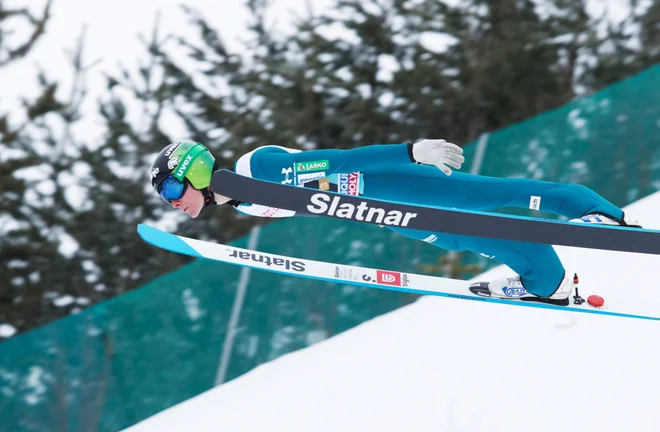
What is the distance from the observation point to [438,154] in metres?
3.36

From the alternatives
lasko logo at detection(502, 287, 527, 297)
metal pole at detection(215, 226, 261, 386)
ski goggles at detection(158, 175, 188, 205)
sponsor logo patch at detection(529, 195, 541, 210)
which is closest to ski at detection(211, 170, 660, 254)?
sponsor logo patch at detection(529, 195, 541, 210)

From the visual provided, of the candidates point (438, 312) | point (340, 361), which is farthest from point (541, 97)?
point (340, 361)

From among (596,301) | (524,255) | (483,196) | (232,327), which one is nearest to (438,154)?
(483,196)

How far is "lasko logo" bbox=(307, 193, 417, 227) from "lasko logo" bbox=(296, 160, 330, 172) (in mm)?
204

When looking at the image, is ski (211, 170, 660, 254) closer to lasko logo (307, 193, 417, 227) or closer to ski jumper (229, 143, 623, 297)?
lasko logo (307, 193, 417, 227)

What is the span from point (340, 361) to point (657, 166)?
10.8 feet

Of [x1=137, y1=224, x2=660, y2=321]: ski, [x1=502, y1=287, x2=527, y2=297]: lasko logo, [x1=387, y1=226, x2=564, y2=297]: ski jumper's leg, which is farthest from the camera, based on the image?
[x1=137, y1=224, x2=660, y2=321]: ski

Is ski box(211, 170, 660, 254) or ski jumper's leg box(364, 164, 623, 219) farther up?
ski jumper's leg box(364, 164, 623, 219)

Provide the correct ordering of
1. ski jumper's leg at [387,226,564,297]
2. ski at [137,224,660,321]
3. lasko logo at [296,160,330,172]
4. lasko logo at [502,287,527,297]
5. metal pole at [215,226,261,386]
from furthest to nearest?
metal pole at [215,226,261,386], ski at [137,224,660,321], lasko logo at [502,287,527,297], ski jumper's leg at [387,226,564,297], lasko logo at [296,160,330,172]

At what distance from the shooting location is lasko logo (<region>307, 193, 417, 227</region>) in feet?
11.1

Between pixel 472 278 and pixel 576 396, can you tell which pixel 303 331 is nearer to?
pixel 472 278

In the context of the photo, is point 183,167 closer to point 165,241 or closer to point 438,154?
point 165,241

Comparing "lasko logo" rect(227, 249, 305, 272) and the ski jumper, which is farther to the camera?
"lasko logo" rect(227, 249, 305, 272)

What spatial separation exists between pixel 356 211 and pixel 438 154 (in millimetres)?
431
